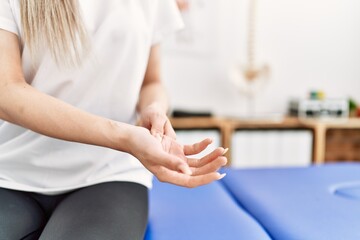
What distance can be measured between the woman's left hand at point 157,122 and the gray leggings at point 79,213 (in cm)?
15

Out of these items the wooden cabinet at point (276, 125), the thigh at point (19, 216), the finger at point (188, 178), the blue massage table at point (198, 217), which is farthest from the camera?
the wooden cabinet at point (276, 125)

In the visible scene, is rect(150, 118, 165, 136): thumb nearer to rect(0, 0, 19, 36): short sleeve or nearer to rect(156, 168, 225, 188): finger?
rect(156, 168, 225, 188): finger

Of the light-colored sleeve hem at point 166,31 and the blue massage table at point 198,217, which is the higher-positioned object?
the light-colored sleeve hem at point 166,31

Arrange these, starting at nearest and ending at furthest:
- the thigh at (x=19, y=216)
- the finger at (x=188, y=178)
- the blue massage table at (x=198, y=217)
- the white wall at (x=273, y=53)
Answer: the finger at (x=188, y=178) → the thigh at (x=19, y=216) → the blue massage table at (x=198, y=217) → the white wall at (x=273, y=53)

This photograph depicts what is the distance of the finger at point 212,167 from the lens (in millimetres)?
622

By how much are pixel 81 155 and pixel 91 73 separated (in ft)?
0.61

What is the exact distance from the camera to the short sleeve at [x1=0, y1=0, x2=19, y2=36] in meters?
0.73

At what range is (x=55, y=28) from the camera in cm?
75

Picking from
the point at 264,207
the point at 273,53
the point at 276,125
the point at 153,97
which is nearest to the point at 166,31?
the point at 153,97

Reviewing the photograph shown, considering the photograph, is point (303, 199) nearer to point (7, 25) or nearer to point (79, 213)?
point (79, 213)

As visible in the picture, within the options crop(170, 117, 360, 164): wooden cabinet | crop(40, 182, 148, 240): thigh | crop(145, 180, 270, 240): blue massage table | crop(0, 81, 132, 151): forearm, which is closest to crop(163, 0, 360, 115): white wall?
crop(170, 117, 360, 164): wooden cabinet

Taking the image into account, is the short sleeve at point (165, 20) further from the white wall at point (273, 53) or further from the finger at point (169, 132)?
the white wall at point (273, 53)

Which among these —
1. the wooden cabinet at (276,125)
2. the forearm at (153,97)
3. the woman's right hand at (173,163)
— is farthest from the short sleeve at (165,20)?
the wooden cabinet at (276,125)

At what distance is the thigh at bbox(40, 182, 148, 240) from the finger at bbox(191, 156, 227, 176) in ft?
0.57
